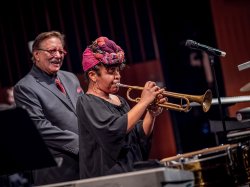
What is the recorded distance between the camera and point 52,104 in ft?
13.1

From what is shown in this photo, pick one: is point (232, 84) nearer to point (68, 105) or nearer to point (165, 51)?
point (165, 51)

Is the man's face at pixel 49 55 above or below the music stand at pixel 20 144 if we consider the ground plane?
above

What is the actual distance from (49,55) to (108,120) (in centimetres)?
120

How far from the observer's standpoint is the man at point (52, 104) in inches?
152

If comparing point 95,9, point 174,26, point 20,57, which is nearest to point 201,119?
point 174,26

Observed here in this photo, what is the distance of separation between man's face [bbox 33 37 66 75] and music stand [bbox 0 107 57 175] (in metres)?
1.49

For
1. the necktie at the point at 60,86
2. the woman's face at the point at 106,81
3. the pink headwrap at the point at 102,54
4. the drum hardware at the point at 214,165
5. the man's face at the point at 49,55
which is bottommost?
the drum hardware at the point at 214,165

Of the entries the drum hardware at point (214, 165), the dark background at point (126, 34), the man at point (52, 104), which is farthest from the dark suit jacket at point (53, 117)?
the dark background at point (126, 34)

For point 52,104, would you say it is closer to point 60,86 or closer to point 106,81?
point 60,86

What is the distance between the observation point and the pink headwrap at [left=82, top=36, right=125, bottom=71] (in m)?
3.26

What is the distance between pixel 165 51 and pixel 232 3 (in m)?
0.95

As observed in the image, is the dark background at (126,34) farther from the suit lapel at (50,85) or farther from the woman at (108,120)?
the woman at (108,120)

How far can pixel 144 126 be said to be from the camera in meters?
3.34

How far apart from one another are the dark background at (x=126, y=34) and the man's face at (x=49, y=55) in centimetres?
260
